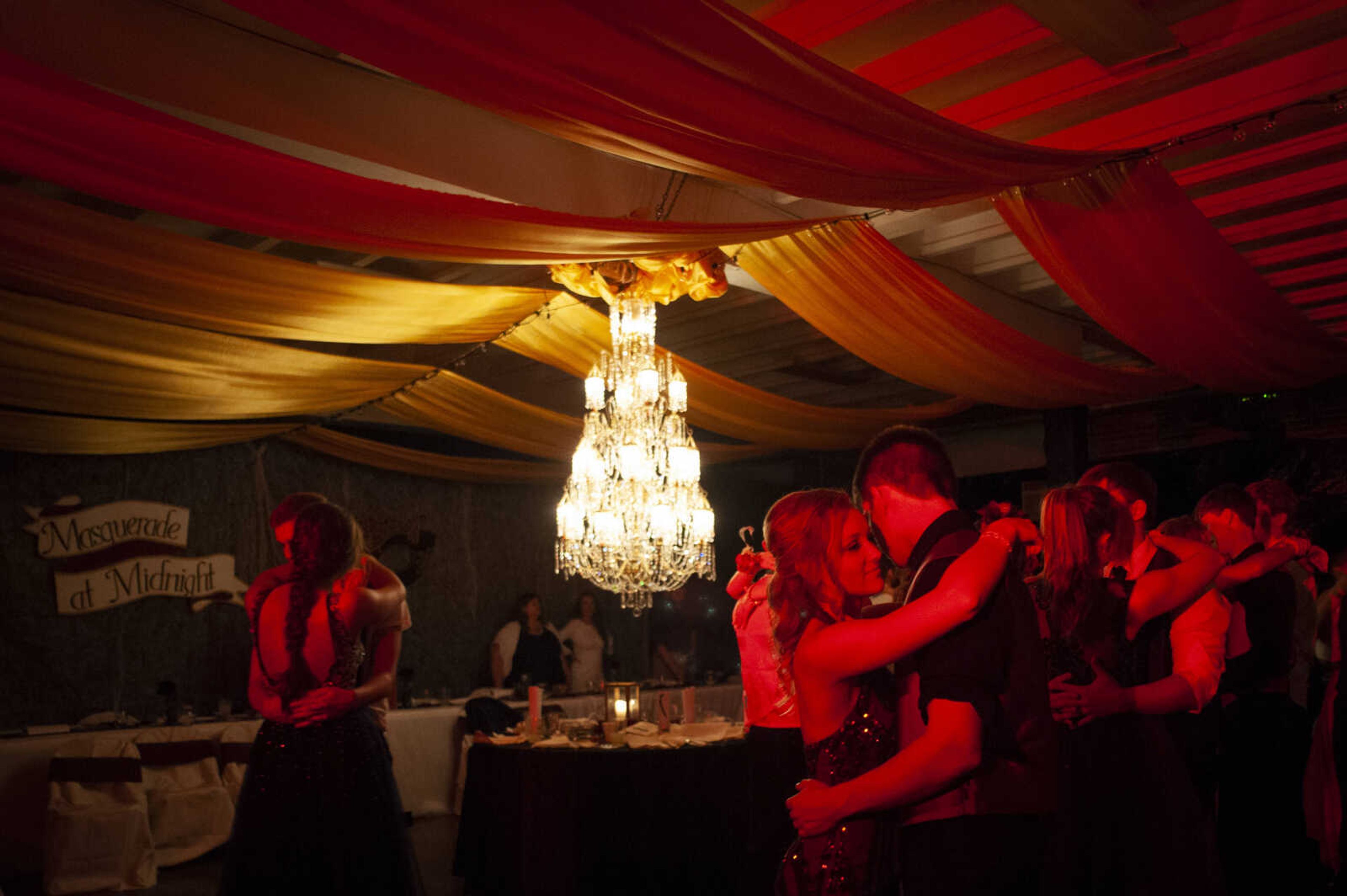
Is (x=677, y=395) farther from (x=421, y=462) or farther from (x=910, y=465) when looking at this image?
(x=421, y=462)

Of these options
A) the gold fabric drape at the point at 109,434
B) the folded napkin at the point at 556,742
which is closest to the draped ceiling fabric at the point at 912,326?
the folded napkin at the point at 556,742

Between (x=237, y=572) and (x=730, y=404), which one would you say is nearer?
(x=730, y=404)

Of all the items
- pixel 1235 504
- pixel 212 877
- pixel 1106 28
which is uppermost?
pixel 1106 28

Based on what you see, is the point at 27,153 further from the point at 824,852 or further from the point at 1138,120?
the point at 1138,120

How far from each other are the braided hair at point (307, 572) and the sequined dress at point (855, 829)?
1.46 metres

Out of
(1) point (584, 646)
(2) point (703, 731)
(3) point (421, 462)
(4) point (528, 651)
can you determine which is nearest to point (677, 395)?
(2) point (703, 731)

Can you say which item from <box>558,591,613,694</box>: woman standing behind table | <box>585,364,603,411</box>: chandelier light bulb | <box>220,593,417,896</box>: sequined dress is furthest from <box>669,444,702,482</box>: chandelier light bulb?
<box>558,591,613,694</box>: woman standing behind table

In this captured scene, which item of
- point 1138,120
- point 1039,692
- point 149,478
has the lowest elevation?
point 1039,692

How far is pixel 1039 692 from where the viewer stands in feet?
5.20

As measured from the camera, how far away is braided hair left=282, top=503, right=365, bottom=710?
2.63 meters

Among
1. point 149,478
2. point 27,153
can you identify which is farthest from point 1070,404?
point 149,478

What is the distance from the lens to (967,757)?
1448mm

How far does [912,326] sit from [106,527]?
5780 millimetres

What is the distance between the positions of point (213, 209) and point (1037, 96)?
2484 millimetres
